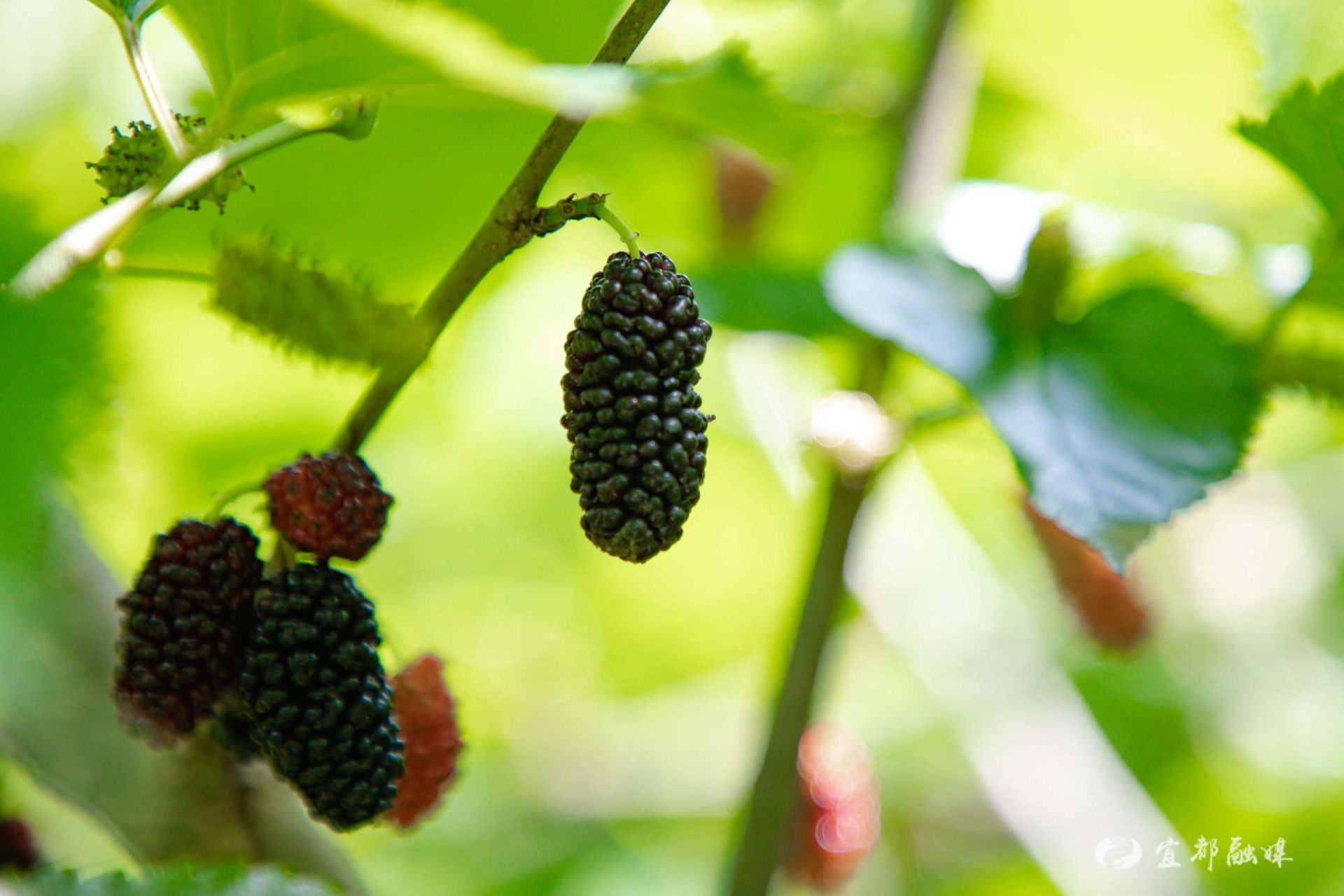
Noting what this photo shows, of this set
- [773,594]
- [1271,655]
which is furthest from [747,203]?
[1271,655]

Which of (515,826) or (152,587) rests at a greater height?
(152,587)

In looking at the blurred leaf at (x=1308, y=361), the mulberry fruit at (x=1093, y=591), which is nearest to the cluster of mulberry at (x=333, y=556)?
the blurred leaf at (x=1308, y=361)

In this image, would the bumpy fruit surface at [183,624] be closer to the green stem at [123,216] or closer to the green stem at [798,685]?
the green stem at [123,216]

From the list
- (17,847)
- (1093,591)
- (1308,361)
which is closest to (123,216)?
(17,847)

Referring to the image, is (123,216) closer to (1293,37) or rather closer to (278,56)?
(278,56)

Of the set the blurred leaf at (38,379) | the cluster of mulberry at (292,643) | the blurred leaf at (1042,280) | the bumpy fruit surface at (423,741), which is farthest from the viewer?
the blurred leaf at (1042,280)

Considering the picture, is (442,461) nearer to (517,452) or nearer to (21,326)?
(517,452)
